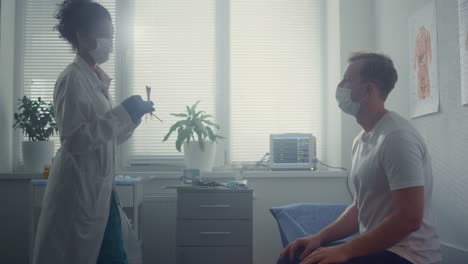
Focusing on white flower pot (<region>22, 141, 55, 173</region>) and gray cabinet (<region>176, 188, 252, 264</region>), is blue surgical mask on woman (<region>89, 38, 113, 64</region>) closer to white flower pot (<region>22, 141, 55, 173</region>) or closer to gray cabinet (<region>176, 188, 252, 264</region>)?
gray cabinet (<region>176, 188, 252, 264</region>)

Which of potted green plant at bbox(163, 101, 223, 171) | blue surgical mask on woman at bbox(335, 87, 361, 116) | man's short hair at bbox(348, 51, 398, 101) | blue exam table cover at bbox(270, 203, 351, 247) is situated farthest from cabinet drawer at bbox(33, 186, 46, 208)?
man's short hair at bbox(348, 51, 398, 101)

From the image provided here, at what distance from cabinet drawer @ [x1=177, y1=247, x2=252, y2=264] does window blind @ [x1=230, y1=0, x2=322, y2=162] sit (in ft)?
3.66

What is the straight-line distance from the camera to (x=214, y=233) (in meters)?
2.31

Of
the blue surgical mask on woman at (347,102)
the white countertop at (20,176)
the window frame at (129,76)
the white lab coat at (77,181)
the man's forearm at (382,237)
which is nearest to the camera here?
the man's forearm at (382,237)

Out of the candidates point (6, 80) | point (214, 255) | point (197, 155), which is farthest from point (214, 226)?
point (6, 80)

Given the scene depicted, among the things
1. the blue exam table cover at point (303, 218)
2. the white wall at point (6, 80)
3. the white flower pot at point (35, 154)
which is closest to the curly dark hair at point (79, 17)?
the blue exam table cover at point (303, 218)

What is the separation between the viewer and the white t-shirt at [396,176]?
127 cm

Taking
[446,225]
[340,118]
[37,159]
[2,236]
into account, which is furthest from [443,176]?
[2,236]

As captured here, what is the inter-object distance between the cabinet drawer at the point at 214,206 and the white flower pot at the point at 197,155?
0.59 metres

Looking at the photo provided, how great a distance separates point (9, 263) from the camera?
2918mm

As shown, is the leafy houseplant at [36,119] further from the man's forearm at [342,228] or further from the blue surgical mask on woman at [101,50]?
the man's forearm at [342,228]

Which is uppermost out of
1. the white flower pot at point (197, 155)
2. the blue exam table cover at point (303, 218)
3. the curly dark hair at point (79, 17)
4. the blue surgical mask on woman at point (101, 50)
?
the curly dark hair at point (79, 17)

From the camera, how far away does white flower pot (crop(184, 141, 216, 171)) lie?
2.93 metres

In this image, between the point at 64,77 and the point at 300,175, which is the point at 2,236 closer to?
the point at 64,77
